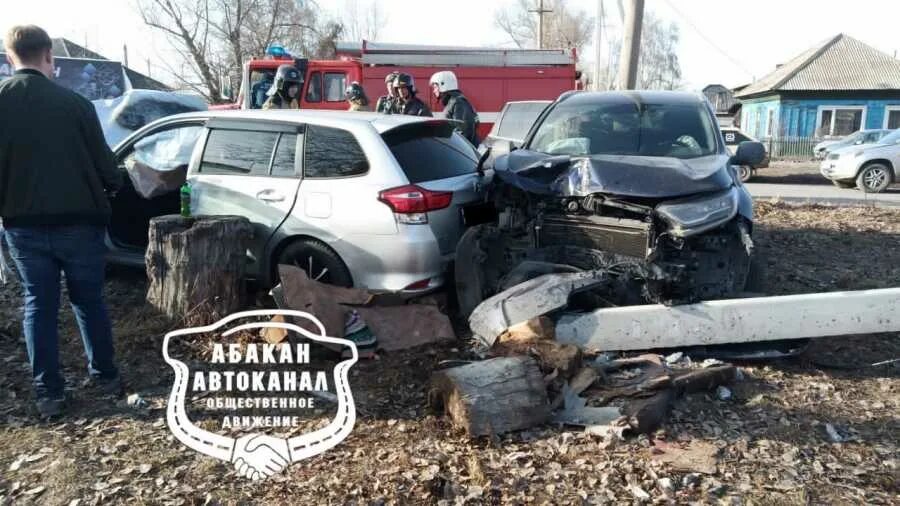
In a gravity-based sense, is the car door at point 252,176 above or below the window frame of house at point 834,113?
below

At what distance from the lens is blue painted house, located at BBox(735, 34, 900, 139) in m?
30.6

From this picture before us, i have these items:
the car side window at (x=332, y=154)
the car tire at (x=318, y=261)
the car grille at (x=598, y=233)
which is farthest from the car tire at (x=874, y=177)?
the car tire at (x=318, y=261)

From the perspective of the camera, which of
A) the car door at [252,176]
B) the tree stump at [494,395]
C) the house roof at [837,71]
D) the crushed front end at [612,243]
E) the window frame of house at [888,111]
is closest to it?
the tree stump at [494,395]

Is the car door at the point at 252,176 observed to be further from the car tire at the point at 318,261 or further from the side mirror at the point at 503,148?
the side mirror at the point at 503,148

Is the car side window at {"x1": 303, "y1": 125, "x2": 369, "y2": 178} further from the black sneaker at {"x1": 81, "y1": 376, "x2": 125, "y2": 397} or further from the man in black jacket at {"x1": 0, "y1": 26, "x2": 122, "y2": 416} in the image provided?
the black sneaker at {"x1": 81, "y1": 376, "x2": 125, "y2": 397}

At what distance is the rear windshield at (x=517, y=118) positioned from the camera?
10758 mm

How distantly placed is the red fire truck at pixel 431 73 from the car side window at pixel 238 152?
27.3 feet

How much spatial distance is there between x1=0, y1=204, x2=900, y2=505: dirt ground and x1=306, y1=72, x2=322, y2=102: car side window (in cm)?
974

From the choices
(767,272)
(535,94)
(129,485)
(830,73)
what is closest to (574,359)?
(129,485)

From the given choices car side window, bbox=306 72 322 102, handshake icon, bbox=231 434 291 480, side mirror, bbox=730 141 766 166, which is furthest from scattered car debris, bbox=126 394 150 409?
car side window, bbox=306 72 322 102

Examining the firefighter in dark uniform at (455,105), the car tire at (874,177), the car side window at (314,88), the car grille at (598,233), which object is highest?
the car side window at (314,88)

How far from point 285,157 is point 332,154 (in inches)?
15.5

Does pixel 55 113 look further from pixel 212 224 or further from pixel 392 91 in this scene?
pixel 392 91

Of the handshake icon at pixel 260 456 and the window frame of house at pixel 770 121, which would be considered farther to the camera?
the window frame of house at pixel 770 121
